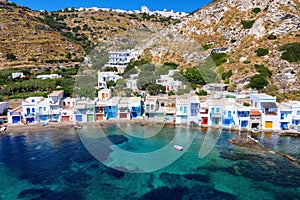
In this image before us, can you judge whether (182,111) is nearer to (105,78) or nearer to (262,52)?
(105,78)

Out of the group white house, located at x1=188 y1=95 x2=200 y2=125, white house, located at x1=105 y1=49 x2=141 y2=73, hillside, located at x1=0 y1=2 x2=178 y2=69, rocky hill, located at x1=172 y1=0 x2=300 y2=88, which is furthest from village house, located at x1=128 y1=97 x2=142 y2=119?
hillside, located at x1=0 y1=2 x2=178 y2=69

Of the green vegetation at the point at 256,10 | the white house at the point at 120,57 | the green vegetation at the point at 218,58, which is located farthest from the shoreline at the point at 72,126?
the green vegetation at the point at 256,10

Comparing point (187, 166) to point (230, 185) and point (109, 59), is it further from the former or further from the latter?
point (109, 59)

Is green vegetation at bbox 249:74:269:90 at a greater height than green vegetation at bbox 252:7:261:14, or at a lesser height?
lesser

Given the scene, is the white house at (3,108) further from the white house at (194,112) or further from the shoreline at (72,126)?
the white house at (194,112)

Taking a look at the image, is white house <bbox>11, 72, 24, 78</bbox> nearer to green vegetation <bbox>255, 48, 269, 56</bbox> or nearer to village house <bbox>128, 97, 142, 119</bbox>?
village house <bbox>128, 97, 142, 119</bbox>
